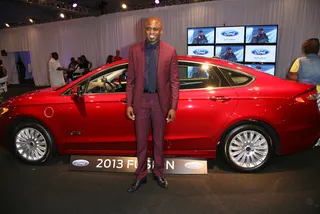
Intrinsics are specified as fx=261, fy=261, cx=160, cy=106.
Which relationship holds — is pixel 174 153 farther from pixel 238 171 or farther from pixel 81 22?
pixel 81 22

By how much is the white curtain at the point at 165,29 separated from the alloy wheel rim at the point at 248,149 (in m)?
6.34

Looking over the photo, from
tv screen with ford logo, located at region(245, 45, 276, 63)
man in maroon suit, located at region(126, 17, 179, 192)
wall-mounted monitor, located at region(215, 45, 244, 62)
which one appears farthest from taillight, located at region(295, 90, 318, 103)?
wall-mounted monitor, located at region(215, 45, 244, 62)

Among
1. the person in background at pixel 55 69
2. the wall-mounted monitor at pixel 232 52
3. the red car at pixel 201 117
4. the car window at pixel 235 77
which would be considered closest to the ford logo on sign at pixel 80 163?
the red car at pixel 201 117

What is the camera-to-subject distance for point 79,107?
3199 mm

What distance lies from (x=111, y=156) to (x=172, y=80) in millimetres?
1435

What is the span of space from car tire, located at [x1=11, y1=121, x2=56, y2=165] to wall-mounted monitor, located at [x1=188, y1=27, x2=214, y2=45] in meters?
6.87

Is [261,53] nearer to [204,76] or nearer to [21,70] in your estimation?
[204,76]

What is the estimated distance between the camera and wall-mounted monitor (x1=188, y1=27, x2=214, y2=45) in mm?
8875

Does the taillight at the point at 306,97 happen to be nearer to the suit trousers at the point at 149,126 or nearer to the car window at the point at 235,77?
the car window at the point at 235,77

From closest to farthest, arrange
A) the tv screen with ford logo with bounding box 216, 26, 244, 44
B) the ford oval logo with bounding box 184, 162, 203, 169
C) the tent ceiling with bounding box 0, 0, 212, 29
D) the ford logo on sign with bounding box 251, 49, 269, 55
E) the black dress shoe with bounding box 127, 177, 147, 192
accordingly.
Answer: the black dress shoe with bounding box 127, 177, 147, 192
the ford oval logo with bounding box 184, 162, 203, 169
the ford logo on sign with bounding box 251, 49, 269, 55
the tv screen with ford logo with bounding box 216, 26, 244, 44
the tent ceiling with bounding box 0, 0, 212, 29

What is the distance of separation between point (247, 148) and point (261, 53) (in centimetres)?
599

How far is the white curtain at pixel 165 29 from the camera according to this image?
8078mm

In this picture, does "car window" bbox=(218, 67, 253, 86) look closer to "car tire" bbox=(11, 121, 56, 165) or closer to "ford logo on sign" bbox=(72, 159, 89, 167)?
"ford logo on sign" bbox=(72, 159, 89, 167)

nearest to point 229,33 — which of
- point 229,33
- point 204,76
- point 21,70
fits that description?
point 229,33
